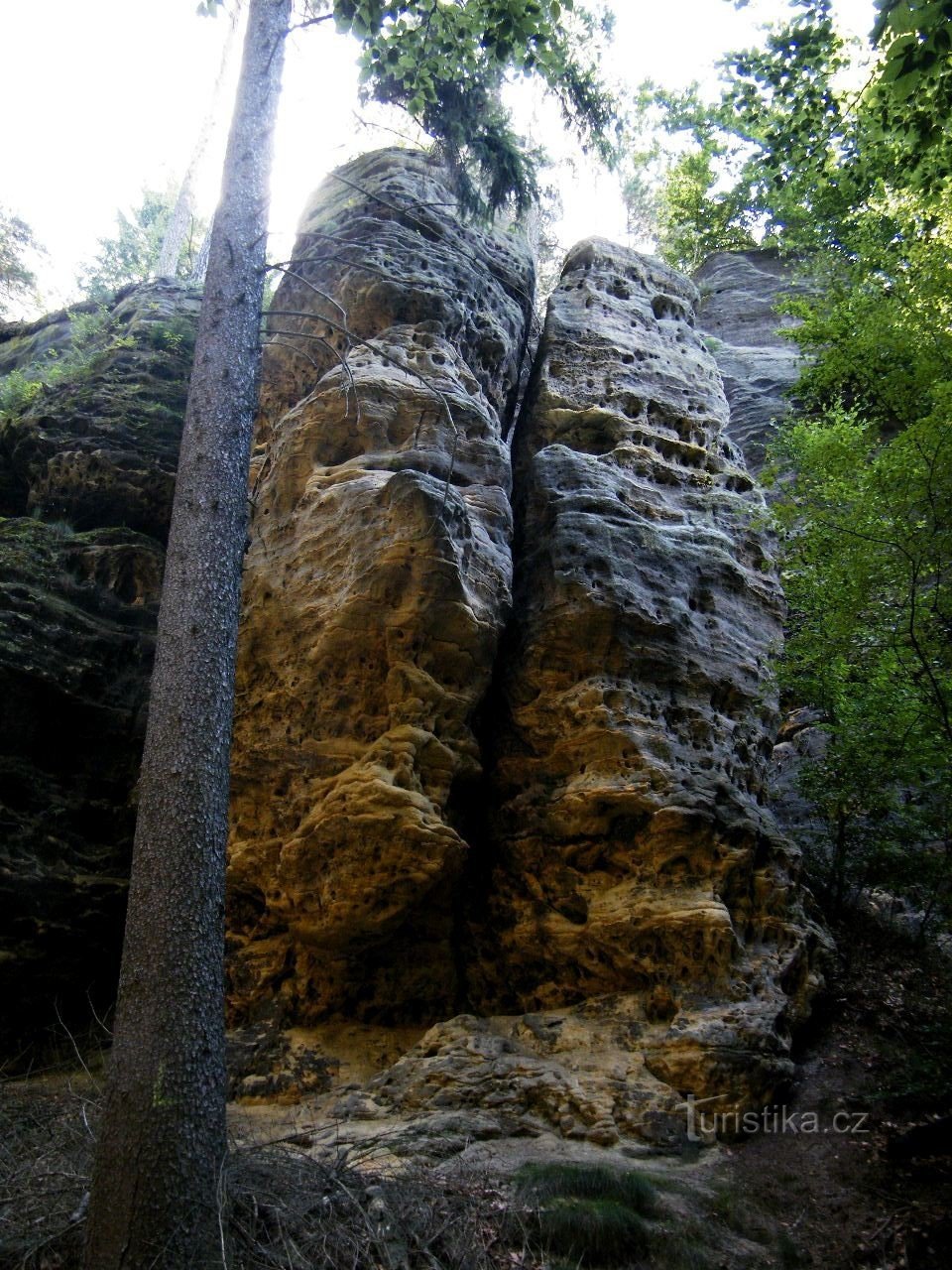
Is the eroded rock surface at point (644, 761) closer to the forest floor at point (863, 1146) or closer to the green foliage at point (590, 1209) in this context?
the forest floor at point (863, 1146)

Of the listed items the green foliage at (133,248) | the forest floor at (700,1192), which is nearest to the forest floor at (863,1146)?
the forest floor at (700,1192)

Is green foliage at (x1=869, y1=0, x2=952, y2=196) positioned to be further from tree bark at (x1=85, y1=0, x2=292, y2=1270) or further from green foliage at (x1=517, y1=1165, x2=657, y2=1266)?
green foliage at (x1=517, y1=1165, x2=657, y2=1266)

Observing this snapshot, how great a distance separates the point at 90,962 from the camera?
7590mm

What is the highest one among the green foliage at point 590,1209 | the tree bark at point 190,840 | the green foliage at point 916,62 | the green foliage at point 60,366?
the green foliage at point 60,366

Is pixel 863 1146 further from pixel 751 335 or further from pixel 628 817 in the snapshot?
pixel 751 335

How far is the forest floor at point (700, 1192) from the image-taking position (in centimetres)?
437

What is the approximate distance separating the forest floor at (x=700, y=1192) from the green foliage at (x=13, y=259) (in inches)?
839

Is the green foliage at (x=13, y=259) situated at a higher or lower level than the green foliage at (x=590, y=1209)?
higher

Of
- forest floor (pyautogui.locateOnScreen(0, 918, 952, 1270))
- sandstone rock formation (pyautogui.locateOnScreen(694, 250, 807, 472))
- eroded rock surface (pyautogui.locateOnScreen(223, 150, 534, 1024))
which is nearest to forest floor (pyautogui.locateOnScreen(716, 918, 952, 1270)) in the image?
forest floor (pyautogui.locateOnScreen(0, 918, 952, 1270))

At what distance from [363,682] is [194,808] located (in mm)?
2743

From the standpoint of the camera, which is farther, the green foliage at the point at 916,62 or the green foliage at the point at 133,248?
the green foliage at the point at 133,248

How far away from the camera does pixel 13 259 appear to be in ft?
73.0

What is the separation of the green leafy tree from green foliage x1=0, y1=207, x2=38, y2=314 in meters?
18.0

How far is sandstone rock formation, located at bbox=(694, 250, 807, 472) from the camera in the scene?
15.3m
